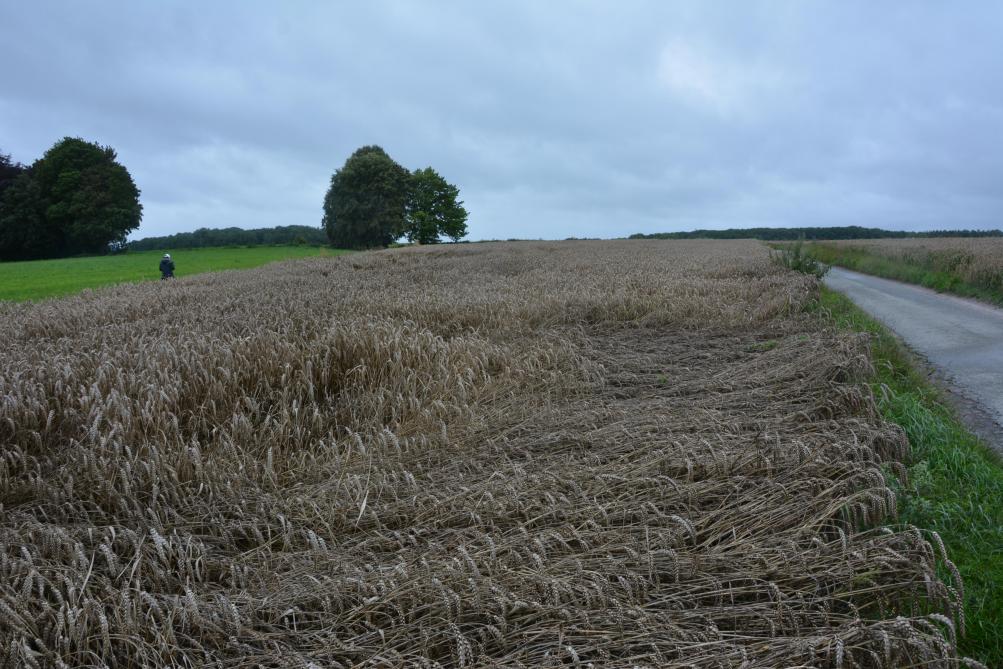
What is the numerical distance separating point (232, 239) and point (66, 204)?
1822 cm

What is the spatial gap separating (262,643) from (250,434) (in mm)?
2395

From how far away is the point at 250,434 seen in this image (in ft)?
15.1

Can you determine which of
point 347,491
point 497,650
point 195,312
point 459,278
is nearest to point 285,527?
point 347,491

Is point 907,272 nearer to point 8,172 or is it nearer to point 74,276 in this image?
point 74,276

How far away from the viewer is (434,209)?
75562 millimetres

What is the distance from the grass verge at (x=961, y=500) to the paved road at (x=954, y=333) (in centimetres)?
72

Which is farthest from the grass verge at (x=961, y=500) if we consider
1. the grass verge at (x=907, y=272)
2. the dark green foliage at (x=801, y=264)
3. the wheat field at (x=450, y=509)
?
the grass verge at (x=907, y=272)

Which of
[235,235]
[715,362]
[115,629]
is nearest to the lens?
[115,629]

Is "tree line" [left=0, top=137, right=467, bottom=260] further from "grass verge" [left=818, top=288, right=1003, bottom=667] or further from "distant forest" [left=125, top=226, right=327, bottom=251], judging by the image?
"grass verge" [left=818, top=288, right=1003, bottom=667]

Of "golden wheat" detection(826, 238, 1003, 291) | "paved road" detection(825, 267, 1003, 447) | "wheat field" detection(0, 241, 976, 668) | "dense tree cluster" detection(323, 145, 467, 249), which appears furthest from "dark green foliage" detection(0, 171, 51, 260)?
"golden wheat" detection(826, 238, 1003, 291)

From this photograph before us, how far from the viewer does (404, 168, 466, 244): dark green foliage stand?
240 ft

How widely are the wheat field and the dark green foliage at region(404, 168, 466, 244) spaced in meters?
67.4

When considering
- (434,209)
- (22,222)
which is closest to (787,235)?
(434,209)

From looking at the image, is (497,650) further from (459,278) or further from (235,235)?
(235,235)
